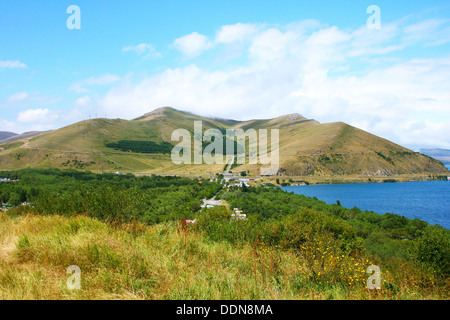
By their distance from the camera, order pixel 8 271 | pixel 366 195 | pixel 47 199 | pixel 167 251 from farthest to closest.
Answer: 1. pixel 366 195
2. pixel 47 199
3. pixel 167 251
4. pixel 8 271

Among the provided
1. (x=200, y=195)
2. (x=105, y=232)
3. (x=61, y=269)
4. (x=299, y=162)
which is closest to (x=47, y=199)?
(x=105, y=232)

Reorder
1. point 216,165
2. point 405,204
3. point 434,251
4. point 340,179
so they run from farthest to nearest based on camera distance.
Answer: point 216,165
point 340,179
point 405,204
point 434,251

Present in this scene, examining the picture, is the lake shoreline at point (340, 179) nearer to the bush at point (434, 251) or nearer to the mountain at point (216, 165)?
the mountain at point (216, 165)

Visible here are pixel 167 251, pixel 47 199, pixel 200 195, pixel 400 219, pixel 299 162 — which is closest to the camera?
pixel 167 251

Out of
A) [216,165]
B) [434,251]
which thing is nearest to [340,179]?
[216,165]

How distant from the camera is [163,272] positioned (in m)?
4.35

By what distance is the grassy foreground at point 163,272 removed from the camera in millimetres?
3807

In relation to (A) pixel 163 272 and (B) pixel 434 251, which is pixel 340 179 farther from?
(A) pixel 163 272

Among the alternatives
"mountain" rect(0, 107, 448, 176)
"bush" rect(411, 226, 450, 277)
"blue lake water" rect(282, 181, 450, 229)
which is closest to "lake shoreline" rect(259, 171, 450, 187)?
"mountain" rect(0, 107, 448, 176)

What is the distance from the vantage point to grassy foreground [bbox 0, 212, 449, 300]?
381cm

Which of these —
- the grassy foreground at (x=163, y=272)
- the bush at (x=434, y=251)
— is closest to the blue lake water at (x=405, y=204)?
the bush at (x=434, y=251)

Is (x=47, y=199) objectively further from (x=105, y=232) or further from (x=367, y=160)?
(x=367, y=160)

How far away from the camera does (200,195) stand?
94.6m

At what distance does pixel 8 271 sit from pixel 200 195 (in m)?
91.0
